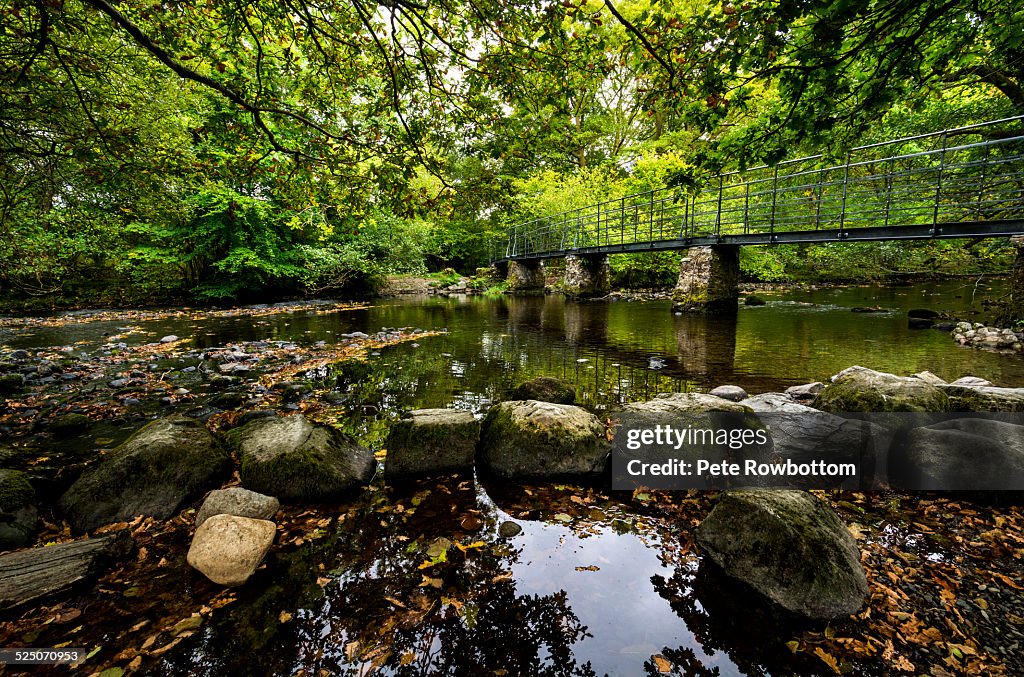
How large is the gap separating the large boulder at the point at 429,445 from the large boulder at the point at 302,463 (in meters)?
0.30

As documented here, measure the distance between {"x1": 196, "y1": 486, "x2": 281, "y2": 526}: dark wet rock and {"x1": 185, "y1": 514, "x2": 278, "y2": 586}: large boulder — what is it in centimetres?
15

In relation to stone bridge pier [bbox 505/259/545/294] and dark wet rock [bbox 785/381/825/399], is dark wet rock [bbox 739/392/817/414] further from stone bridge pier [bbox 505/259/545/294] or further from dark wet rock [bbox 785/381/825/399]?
stone bridge pier [bbox 505/259/545/294]

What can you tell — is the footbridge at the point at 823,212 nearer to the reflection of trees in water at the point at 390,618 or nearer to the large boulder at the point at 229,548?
the reflection of trees in water at the point at 390,618

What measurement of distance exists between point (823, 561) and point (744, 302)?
17433 millimetres

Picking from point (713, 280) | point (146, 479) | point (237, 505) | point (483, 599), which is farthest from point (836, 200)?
point (146, 479)

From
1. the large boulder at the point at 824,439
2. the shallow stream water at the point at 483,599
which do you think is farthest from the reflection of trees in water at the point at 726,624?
the large boulder at the point at 824,439

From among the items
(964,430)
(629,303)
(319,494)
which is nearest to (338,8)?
(319,494)

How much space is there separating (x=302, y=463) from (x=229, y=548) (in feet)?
3.00

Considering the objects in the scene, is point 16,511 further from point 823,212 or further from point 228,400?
point 823,212

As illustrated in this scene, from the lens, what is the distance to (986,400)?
4109mm

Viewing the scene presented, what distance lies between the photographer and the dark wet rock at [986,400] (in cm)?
398

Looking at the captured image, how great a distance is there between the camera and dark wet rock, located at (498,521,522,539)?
3.09 m

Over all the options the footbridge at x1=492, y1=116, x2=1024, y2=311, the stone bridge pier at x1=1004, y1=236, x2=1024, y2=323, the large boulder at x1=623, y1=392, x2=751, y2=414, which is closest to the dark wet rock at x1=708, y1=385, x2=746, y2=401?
the large boulder at x1=623, y1=392, x2=751, y2=414

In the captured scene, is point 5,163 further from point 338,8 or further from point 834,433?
point 834,433
